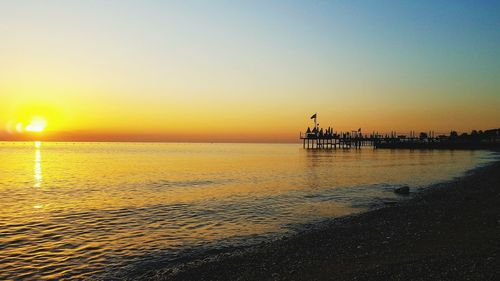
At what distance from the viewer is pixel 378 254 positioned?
32.7 feet

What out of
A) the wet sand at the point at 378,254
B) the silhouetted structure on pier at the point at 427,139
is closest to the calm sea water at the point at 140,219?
the wet sand at the point at 378,254

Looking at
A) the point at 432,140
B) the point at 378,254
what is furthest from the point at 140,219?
the point at 432,140

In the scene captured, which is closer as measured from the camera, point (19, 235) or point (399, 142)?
point (19, 235)

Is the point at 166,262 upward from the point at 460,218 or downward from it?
downward

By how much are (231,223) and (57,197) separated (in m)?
16.8

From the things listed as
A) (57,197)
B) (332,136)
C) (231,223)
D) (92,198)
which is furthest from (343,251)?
(332,136)

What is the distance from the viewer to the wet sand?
8008 mm

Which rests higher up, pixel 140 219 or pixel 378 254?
pixel 378 254

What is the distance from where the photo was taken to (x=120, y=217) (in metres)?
19.1

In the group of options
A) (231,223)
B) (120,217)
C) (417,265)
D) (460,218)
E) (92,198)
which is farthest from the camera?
(92,198)

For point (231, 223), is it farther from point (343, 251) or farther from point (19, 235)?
point (19, 235)

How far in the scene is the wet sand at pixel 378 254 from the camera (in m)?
8.01

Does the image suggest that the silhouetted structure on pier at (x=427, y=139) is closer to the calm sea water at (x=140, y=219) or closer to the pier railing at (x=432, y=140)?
the pier railing at (x=432, y=140)

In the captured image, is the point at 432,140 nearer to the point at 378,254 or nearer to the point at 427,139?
the point at 427,139
